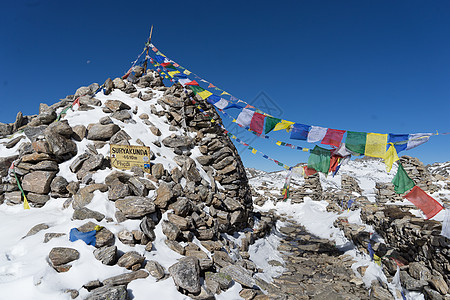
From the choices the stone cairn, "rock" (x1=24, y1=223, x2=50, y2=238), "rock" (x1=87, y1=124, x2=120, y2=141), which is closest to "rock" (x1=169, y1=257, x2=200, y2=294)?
the stone cairn

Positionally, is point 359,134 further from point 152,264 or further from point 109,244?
point 109,244

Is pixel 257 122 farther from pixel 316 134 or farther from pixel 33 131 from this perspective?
pixel 33 131

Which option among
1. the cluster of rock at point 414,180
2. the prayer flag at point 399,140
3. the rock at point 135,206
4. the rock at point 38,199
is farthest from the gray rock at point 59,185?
the cluster of rock at point 414,180

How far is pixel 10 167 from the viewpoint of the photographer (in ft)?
23.9

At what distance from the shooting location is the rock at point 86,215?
5.70m

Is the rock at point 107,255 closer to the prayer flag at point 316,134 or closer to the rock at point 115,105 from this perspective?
the rock at point 115,105

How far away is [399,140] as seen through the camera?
7.11 meters

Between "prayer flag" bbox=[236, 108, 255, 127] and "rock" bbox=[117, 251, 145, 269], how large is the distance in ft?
21.1

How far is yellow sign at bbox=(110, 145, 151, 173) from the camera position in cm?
749

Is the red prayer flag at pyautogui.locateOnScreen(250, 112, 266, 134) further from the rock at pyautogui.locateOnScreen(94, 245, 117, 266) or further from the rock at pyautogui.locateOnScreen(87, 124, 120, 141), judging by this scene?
the rock at pyautogui.locateOnScreen(94, 245, 117, 266)

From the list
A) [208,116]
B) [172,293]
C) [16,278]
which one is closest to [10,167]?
[16,278]

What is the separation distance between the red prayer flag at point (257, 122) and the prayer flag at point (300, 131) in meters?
1.30

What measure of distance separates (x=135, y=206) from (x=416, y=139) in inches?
347

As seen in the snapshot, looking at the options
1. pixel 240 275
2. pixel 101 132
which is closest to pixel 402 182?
pixel 240 275
